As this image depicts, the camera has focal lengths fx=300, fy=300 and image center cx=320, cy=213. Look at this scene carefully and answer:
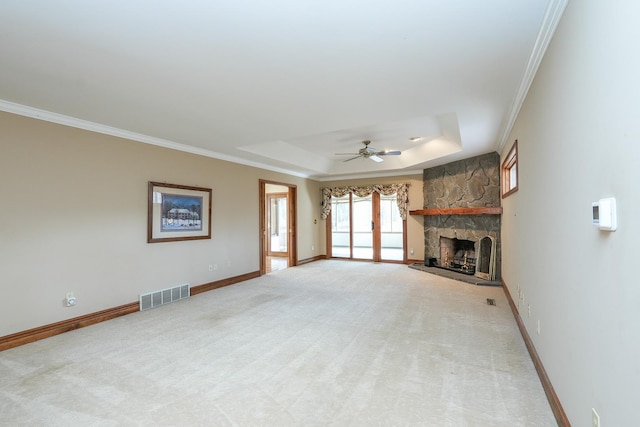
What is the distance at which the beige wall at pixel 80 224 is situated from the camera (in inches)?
124

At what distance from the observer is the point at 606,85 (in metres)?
1.24

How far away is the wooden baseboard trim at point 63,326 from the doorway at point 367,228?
5.62m

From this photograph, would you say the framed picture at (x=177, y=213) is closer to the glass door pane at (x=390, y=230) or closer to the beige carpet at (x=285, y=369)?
the beige carpet at (x=285, y=369)

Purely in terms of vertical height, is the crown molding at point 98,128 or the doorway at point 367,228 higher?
the crown molding at point 98,128

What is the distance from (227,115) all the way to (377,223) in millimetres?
5558

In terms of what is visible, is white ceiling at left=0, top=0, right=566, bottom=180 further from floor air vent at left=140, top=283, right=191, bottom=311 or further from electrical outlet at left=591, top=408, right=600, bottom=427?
floor air vent at left=140, top=283, right=191, bottom=311

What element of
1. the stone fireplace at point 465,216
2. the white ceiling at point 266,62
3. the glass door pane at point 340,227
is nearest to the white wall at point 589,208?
the white ceiling at point 266,62

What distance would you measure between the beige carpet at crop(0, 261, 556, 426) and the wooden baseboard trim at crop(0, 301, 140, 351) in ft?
0.42

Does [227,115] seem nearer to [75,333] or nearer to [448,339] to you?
[75,333]

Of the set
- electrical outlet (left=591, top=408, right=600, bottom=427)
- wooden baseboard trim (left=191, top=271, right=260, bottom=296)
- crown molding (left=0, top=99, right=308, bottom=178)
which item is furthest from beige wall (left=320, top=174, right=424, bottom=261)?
electrical outlet (left=591, top=408, right=600, bottom=427)

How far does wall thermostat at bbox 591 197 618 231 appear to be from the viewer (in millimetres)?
1193

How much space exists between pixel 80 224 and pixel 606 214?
479 centimetres

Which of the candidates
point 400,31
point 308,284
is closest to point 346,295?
point 308,284

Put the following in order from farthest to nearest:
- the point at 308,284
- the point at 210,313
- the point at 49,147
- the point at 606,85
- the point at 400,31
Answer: the point at 308,284 → the point at 210,313 → the point at 49,147 → the point at 400,31 → the point at 606,85
